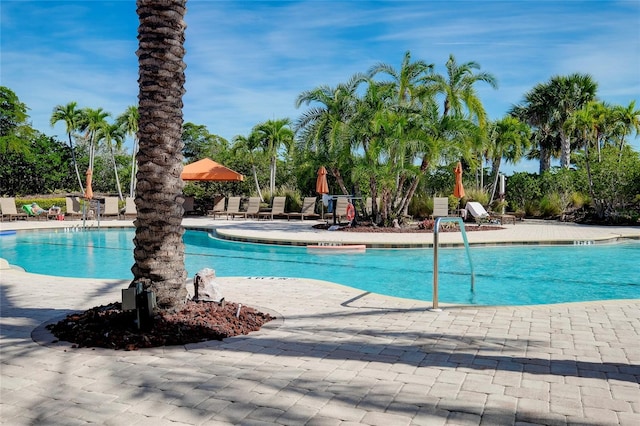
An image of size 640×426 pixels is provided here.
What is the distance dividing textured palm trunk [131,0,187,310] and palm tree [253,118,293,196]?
2429 centimetres

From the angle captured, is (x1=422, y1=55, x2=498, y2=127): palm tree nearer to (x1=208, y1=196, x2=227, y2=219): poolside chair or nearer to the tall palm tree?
(x1=208, y1=196, x2=227, y2=219): poolside chair

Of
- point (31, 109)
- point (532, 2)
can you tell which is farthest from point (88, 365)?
point (31, 109)

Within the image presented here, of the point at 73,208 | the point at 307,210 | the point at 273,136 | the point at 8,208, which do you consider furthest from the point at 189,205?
the point at 8,208

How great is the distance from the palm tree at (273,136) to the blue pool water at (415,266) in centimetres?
1406

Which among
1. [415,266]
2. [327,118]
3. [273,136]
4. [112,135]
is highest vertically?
[112,135]

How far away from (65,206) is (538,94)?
27.9 metres

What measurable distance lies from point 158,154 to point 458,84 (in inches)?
589

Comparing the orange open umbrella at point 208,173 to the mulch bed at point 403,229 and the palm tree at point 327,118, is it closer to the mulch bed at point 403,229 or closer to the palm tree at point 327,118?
the palm tree at point 327,118

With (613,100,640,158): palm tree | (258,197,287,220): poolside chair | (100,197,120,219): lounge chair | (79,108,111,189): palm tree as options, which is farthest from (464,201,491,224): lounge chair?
(79,108,111,189): palm tree

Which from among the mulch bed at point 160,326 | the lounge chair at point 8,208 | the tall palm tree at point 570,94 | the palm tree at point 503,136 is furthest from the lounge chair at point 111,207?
the tall palm tree at point 570,94

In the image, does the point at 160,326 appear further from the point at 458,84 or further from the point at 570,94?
the point at 570,94

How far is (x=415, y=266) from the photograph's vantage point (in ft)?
37.3

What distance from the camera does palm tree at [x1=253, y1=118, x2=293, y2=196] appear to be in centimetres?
2958

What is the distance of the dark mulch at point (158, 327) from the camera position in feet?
15.2
